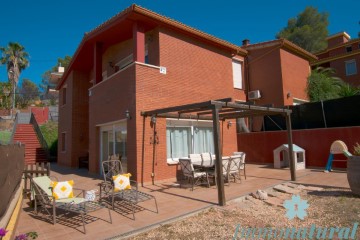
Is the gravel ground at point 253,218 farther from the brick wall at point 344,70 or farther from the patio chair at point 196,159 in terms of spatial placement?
the brick wall at point 344,70

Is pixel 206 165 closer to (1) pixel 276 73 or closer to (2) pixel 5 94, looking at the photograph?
(1) pixel 276 73

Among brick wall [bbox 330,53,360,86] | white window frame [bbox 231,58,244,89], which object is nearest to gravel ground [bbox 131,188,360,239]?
white window frame [bbox 231,58,244,89]

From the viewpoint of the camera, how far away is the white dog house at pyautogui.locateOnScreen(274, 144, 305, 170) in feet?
41.1

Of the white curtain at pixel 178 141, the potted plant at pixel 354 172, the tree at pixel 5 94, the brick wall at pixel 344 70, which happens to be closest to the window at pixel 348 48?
the brick wall at pixel 344 70

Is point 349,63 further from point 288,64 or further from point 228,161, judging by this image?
point 228,161

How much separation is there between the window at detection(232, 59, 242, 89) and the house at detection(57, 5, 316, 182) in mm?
2624

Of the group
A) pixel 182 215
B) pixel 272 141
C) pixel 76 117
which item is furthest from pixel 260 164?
pixel 76 117

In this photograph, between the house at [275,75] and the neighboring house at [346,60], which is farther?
the neighboring house at [346,60]

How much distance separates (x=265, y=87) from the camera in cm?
1725

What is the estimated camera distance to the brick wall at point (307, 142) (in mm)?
11844

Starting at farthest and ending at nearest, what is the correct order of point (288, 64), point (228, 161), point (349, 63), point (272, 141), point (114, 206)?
point (349, 63) → point (288, 64) → point (272, 141) → point (228, 161) → point (114, 206)

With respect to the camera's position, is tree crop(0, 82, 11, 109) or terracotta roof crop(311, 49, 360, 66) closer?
terracotta roof crop(311, 49, 360, 66)

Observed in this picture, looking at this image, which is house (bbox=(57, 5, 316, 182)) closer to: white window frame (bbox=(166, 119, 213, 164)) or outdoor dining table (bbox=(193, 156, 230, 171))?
white window frame (bbox=(166, 119, 213, 164))

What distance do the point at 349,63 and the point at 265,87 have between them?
15.2 meters
